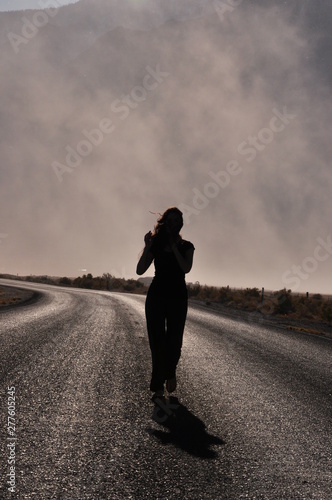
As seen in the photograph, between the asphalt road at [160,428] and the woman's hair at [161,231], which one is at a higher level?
the woman's hair at [161,231]

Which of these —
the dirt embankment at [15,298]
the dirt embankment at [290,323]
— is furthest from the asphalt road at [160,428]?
the dirt embankment at [15,298]

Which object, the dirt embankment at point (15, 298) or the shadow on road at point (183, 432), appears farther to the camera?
the dirt embankment at point (15, 298)

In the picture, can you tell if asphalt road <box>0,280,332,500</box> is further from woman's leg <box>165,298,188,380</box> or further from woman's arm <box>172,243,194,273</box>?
woman's arm <box>172,243,194,273</box>

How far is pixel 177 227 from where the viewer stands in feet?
14.5

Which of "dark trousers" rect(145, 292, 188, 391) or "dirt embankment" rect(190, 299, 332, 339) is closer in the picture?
"dark trousers" rect(145, 292, 188, 391)

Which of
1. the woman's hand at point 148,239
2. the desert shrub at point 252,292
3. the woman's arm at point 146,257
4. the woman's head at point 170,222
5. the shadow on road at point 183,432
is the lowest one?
the shadow on road at point 183,432

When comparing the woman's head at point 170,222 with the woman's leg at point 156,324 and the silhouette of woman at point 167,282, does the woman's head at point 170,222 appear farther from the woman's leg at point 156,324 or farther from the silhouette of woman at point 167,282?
the woman's leg at point 156,324

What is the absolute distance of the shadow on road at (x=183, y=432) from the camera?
292cm

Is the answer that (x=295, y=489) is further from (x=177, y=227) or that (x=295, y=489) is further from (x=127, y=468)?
(x=177, y=227)

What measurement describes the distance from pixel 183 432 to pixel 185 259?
1714mm

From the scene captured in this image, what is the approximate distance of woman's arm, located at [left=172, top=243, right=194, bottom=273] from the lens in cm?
434

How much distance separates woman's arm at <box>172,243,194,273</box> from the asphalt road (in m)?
1.29

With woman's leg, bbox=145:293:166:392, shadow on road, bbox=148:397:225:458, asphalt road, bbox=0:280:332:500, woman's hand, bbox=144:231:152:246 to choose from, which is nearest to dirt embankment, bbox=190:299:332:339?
asphalt road, bbox=0:280:332:500

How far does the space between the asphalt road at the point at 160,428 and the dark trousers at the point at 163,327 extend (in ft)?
1.32
